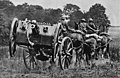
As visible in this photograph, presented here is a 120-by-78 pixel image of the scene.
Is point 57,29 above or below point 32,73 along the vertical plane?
above

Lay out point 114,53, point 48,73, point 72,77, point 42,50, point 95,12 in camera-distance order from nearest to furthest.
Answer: point 72,77 < point 48,73 < point 42,50 < point 114,53 < point 95,12

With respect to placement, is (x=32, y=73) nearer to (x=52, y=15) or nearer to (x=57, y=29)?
(x=57, y=29)

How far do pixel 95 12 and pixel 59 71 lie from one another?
11.8 metres

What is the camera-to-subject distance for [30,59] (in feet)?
37.7

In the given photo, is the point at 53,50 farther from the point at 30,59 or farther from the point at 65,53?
the point at 30,59

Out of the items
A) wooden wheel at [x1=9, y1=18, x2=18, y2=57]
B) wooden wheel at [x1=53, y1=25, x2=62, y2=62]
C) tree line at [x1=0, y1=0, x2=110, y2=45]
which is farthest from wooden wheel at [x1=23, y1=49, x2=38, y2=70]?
tree line at [x1=0, y1=0, x2=110, y2=45]

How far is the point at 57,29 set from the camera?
10688 millimetres

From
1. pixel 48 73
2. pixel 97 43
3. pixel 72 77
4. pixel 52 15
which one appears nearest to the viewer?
pixel 72 77

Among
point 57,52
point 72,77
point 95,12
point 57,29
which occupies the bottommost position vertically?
point 72,77

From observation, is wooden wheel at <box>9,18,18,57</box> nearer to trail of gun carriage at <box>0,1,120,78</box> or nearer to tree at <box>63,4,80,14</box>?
trail of gun carriage at <box>0,1,120,78</box>

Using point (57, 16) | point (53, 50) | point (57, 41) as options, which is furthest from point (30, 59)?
point (57, 16)

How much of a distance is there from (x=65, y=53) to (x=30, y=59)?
1307 millimetres

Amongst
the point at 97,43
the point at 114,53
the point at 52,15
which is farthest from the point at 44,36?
the point at 52,15

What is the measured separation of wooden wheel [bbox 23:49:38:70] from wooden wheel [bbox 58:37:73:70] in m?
1.04
